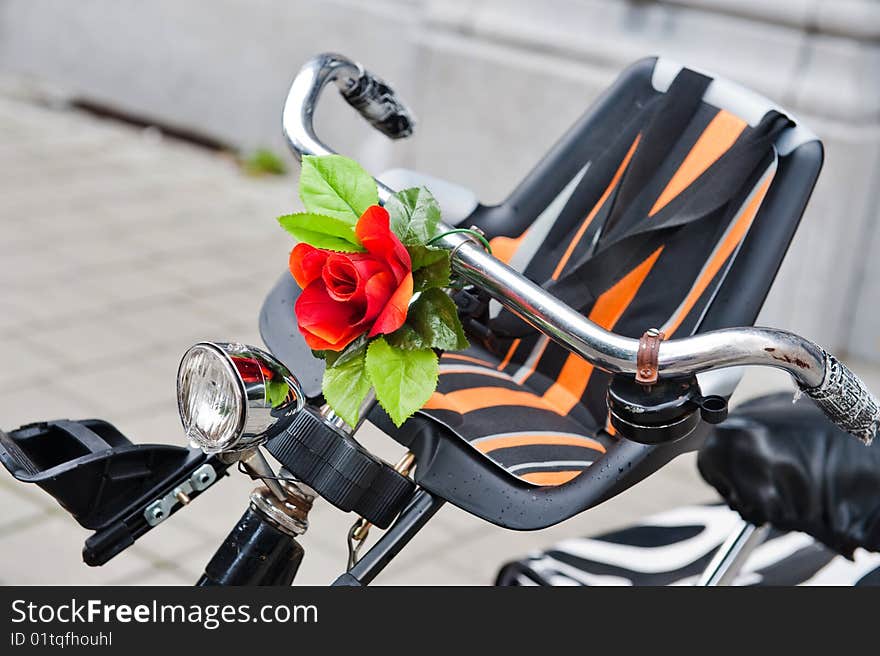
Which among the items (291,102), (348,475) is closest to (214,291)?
(291,102)

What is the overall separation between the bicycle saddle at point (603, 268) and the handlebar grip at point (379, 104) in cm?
23

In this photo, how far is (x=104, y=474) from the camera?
1.40 meters

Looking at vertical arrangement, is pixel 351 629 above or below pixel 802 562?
below

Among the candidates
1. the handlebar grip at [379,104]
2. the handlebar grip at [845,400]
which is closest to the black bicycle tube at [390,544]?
the handlebar grip at [845,400]

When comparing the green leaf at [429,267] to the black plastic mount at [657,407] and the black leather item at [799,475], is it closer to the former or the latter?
the black plastic mount at [657,407]

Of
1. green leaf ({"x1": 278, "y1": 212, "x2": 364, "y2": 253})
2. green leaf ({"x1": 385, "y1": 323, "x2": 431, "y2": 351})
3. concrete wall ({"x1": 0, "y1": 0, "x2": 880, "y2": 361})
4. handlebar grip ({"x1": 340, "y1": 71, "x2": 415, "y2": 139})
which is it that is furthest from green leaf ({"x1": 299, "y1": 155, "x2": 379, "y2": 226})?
concrete wall ({"x1": 0, "y1": 0, "x2": 880, "y2": 361})

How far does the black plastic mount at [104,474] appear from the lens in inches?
54.3

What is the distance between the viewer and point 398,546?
57.6 inches

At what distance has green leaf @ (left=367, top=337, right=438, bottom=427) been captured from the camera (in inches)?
49.4

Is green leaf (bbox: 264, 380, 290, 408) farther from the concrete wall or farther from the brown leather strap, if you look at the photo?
the concrete wall

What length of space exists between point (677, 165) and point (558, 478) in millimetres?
659

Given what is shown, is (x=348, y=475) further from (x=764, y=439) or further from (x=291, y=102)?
(x=764, y=439)

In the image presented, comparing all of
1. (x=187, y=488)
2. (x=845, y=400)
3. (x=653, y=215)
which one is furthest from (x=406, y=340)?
(x=653, y=215)

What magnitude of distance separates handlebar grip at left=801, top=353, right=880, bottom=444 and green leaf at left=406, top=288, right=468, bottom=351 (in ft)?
1.26
